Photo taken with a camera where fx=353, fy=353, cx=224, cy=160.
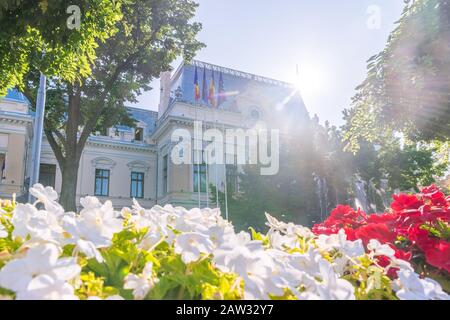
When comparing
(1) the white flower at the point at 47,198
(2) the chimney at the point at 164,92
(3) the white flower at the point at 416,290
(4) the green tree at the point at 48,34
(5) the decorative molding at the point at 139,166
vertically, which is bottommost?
(3) the white flower at the point at 416,290

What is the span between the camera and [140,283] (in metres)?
0.79

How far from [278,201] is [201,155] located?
6.40m

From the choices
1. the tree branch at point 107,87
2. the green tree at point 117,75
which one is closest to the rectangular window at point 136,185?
the green tree at point 117,75

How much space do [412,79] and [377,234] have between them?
3211 mm

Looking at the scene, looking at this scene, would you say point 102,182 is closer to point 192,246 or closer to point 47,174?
point 47,174

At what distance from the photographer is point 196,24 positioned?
1344 centimetres

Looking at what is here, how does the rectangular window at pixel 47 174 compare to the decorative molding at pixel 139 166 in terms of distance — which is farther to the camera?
the decorative molding at pixel 139 166

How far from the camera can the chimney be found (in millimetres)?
27603

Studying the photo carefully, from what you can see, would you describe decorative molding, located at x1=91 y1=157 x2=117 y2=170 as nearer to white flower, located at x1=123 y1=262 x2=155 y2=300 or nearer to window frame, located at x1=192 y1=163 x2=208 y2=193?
window frame, located at x1=192 y1=163 x2=208 y2=193

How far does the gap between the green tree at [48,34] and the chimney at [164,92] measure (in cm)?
2192

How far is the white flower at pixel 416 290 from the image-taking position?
88 centimetres

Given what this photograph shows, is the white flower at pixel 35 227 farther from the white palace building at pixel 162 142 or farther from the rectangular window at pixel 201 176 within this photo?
the rectangular window at pixel 201 176
